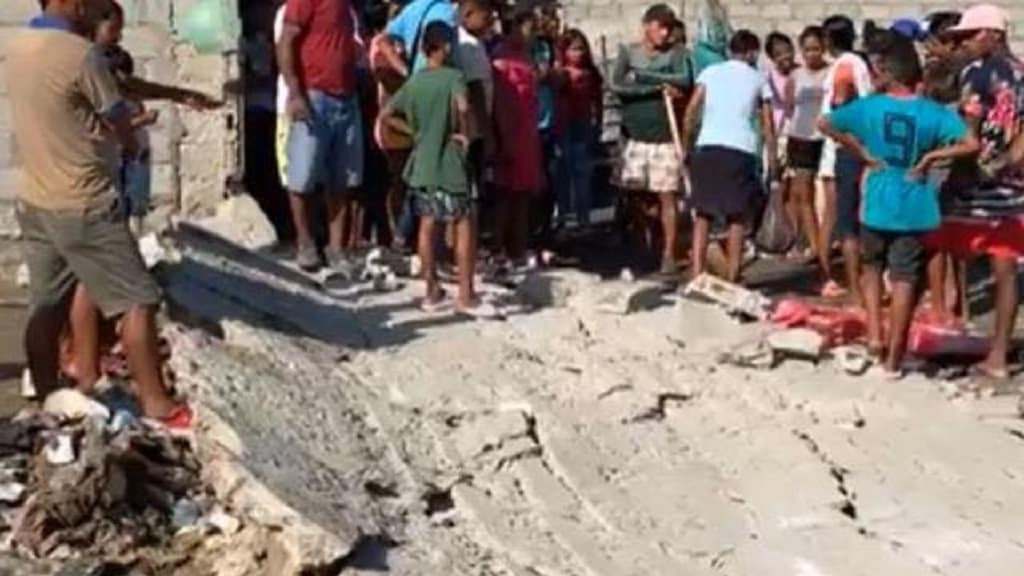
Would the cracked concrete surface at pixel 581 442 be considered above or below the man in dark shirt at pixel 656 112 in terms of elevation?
below

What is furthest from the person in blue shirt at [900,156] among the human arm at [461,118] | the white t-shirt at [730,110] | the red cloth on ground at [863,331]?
the white t-shirt at [730,110]

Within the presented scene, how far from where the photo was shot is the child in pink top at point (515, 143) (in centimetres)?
1285

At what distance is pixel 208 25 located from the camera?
12242 mm

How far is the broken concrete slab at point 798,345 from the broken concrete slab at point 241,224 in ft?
9.04

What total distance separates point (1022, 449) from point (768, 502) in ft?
5.18

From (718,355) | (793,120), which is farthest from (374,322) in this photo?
(793,120)

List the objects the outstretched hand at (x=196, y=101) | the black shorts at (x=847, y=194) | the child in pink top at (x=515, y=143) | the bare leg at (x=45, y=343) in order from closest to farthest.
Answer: the bare leg at (x=45, y=343), the outstretched hand at (x=196, y=101), the black shorts at (x=847, y=194), the child in pink top at (x=515, y=143)

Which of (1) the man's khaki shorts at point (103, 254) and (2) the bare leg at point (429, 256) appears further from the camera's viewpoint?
(2) the bare leg at point (429, 256)

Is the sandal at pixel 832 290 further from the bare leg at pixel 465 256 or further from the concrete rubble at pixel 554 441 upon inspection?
the bare leg at pixel 465 256

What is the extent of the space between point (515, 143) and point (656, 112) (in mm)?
1423

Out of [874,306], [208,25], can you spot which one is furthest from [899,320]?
[208,25]

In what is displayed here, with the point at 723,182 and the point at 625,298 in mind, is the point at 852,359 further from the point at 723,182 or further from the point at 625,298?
the point at 723,182

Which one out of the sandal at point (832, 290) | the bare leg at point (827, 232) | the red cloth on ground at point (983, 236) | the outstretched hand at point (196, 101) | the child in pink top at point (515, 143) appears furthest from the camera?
the bare leg at point (827, 232)

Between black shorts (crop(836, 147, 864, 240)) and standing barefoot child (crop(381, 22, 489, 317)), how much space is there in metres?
1.83
